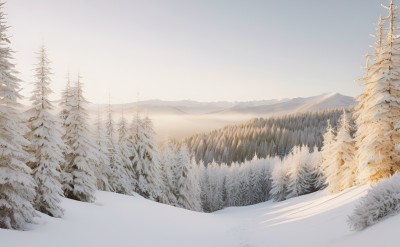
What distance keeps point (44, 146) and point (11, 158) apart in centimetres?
603

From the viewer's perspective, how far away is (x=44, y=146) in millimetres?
18203

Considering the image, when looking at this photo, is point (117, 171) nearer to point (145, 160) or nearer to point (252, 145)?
point (145, 160)

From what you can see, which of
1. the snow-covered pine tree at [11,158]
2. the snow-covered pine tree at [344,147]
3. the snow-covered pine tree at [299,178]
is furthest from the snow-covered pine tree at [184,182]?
the snow-covered pine tree at [11,158]

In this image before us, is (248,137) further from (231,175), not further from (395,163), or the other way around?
(395,163)

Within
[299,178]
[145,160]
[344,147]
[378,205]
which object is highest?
[378,205]

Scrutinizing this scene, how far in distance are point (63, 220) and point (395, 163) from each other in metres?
19.0

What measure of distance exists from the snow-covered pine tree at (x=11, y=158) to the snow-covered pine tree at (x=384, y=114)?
18.8 m

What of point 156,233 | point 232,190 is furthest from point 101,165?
point 232,190

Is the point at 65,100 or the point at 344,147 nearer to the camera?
the point at 65,100

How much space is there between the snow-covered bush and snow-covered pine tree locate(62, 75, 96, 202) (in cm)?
1981

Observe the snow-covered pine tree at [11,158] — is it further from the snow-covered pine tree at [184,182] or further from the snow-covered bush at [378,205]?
the snow-covered pine tree at [184,182]

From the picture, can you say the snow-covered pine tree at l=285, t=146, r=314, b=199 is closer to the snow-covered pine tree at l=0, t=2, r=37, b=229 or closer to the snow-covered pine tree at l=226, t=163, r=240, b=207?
the snow-covered pine tree at l=226, t=163, r=240, b=207

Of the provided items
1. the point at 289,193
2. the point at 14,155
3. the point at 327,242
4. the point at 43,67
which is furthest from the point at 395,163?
the point at 289,193

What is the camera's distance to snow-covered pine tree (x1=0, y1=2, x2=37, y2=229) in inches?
477
